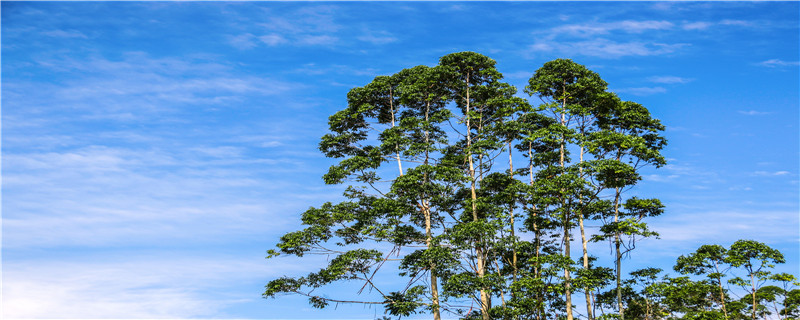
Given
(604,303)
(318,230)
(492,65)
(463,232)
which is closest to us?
(463,232)

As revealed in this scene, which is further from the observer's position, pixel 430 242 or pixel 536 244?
pixel 536 244

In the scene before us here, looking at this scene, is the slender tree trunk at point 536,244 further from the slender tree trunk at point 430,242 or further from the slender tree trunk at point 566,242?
the slender tree trunk at point 430,242

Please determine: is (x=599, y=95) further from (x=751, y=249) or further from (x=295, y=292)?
(x=295, y=292)

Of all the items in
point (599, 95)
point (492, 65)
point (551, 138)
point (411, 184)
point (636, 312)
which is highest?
point (492, 65)

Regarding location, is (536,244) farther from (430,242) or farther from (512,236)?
(430,242)

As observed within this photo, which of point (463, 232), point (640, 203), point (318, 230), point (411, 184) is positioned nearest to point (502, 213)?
point (463, 232)

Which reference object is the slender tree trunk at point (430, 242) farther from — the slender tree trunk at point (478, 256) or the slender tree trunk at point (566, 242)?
the slender tree trunk at point (566, 242)

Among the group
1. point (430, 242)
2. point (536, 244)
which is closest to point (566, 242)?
point (536, 244)

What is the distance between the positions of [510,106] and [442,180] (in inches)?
213

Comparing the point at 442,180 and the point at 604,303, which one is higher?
the point at 442,180

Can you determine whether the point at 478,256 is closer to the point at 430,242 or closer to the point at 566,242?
the point at 430,242

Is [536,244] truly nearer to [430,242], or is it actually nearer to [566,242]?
[566,242]

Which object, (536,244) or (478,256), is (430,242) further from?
(536,244)

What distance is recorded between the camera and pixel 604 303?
27.4 metres
